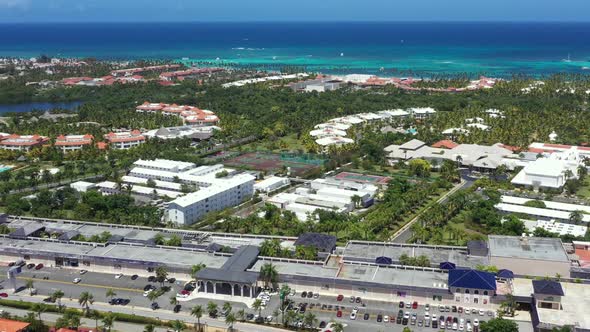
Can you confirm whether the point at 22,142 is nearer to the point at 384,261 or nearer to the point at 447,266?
the point at 384,261

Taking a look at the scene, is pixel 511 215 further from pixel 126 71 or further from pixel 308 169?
pixel 126 71

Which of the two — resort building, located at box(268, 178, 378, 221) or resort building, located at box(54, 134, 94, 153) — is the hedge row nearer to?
resort building, located at box(268, 178, 378, 221)

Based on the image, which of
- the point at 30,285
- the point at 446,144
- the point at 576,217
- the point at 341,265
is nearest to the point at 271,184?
the point at 341,265

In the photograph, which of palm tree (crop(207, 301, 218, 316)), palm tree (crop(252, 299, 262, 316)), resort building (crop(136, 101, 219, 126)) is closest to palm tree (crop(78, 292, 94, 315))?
palm tree (crop(207, 301, 218, 316))

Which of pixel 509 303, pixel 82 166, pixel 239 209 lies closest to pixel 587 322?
pixel 509 303

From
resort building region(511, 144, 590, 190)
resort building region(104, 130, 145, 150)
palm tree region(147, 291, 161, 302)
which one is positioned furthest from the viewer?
resort building region(104, 130, 145, 150)

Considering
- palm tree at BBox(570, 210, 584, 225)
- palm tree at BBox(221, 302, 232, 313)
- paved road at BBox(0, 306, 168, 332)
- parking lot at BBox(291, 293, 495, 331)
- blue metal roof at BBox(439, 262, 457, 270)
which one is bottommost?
paved road at BBox(0, 306, 168, 332)

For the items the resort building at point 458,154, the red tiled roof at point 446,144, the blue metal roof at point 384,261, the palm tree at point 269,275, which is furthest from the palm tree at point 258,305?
the red tiled roof at point 446,144
